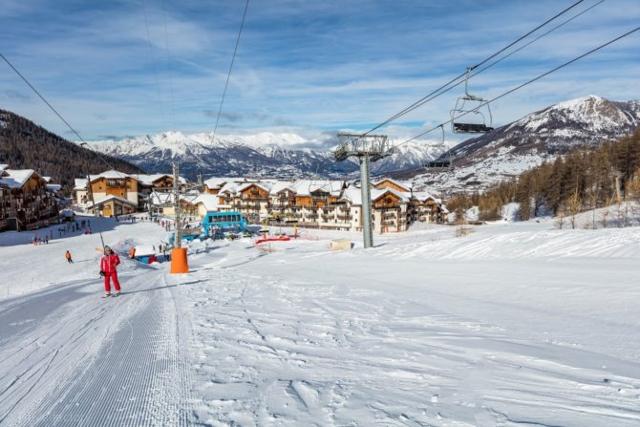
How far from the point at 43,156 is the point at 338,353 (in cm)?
20122

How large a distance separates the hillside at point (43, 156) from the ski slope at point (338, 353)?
156 m

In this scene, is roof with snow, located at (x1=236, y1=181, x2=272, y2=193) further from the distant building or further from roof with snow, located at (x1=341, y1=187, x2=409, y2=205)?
the distant building

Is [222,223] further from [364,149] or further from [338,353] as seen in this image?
[338,353]

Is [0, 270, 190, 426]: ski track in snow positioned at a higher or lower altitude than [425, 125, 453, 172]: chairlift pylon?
lower

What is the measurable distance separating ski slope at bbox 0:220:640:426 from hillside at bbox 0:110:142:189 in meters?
156

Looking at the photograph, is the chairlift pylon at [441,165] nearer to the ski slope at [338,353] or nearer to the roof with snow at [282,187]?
the ski slope at [338,353]

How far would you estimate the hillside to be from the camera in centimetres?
15688

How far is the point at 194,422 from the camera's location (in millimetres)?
3428

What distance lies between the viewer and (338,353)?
5.25 metres

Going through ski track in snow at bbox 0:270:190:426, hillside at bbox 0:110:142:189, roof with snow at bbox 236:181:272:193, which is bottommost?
ski track in snow at bbox 0:270:190:426

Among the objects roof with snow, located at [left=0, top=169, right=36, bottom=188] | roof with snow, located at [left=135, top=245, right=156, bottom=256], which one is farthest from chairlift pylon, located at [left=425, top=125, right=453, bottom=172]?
roof with snow, located at [left=0, top=169, right=36, bottom=188]

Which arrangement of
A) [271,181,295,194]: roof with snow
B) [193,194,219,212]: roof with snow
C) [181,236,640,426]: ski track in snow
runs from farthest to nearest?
[193,194,219,212]: roof with snow
[271,181,295,194]: roof with snow
[181,236,640,426]: ski track in snow

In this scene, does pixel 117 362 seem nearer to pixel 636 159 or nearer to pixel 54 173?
pixel 636 159

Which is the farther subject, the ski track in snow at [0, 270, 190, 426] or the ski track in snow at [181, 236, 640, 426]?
the ski track in snow at [0, 270, 190, 426]
